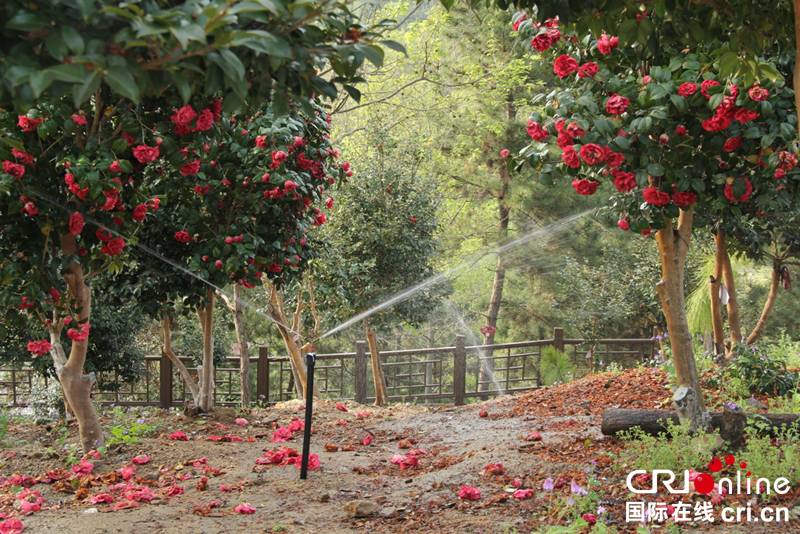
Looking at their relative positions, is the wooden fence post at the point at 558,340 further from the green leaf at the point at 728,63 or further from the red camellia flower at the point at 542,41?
the green leaf at the point at 728,63

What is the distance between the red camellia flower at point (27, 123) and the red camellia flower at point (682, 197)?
2872 millimetres

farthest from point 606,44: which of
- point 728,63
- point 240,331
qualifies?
point 240,331

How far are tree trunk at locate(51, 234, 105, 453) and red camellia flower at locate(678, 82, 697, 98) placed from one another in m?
2.92

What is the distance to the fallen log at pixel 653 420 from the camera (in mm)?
3113

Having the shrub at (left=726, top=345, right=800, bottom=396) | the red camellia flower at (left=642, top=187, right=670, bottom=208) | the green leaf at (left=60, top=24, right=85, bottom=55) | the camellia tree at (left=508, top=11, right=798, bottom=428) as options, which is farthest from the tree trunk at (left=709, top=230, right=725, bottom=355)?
the green leaf at (left=60, top=24, right=85, bottom=55)

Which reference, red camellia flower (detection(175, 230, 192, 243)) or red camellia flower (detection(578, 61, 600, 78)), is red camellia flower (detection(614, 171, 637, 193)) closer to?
red camellia flower (detection(578, 61, 600, 78))

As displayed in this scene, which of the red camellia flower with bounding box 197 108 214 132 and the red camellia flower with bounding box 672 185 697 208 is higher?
the red camellia flower with bounding box 197 108 214 132

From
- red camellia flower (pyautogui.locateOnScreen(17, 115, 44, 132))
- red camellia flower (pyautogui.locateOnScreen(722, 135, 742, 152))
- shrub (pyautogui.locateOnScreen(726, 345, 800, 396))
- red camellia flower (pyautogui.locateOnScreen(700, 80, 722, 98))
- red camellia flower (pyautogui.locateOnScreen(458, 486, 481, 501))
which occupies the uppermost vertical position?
red camellia flower (pyautogui.locateOnScreen(17, 115, 44, 132))

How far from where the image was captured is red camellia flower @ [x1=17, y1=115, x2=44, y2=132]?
2854 millimetres

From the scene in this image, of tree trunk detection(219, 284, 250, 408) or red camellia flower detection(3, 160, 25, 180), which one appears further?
tree trunk detection(219, 284, 250, 408)

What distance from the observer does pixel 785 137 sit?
2.62m

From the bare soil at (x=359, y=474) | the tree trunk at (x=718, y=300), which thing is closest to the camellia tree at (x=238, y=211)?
the bare soil at (x=359, y=474)

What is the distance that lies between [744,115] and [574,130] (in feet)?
2.06

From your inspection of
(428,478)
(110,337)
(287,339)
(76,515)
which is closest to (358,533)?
(428,478)
